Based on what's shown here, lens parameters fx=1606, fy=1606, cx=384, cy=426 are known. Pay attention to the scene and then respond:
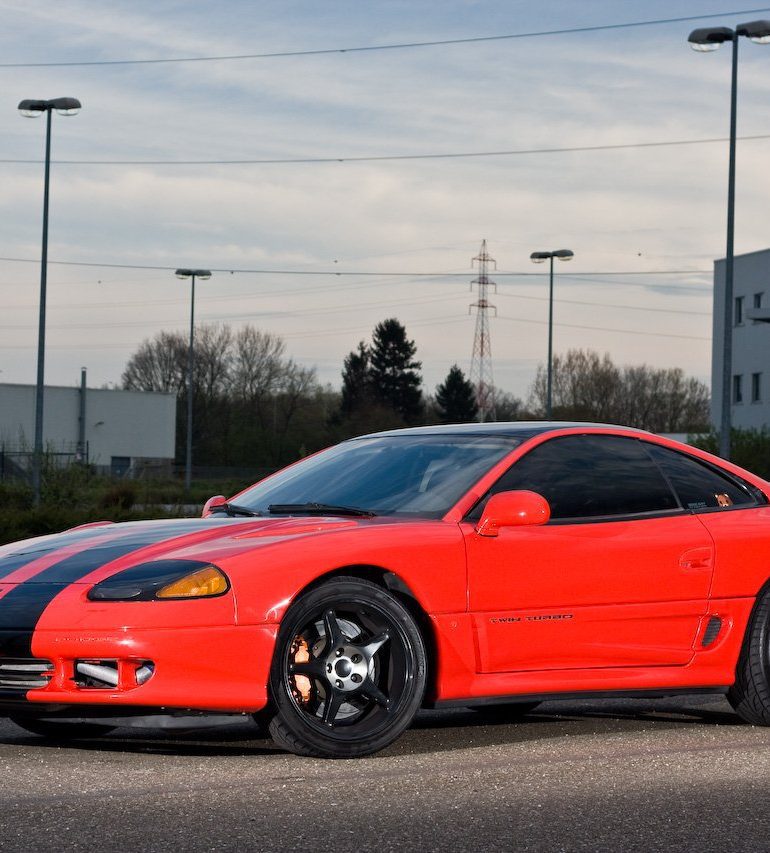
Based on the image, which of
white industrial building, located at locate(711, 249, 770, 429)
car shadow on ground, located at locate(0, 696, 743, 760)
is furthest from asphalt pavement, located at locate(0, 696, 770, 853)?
white industrial building, located at locate(711, 249, 770, 429)

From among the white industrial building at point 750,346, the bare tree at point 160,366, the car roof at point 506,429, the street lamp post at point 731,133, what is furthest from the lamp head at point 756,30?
the bare tree at point 160,366

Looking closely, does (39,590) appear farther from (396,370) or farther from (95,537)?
(396,370)

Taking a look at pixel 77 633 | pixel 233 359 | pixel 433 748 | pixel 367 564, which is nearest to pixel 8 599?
pixel 77 633

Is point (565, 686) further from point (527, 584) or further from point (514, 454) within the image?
point (514, 454)

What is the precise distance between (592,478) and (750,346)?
6601 cm

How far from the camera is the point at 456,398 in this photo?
383ft

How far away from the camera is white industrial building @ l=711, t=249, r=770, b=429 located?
7025cm

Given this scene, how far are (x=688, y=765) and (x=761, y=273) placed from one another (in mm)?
66622

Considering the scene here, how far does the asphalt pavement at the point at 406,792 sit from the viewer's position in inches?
190

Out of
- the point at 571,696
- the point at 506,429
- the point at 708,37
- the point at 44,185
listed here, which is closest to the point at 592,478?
the point at 506,429

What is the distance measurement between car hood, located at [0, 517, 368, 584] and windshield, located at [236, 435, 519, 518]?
0.29m

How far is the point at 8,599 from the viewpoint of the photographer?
623 centimetres

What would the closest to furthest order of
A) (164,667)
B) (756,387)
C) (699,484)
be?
(164,667), (699,484), (756,387)

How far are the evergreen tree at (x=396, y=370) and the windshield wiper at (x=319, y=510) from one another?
109581 mm
